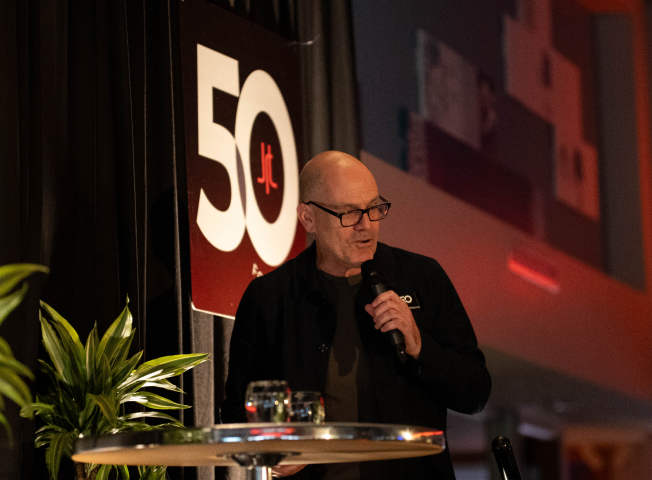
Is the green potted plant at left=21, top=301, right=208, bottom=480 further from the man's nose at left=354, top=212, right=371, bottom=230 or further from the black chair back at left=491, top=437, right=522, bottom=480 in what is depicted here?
the black chair back at left=491, top=437, right=522, bottom=480

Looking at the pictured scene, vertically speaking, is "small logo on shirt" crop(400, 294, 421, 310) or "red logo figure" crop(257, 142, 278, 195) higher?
"red logo figure" crop(257, 142, 278, 195)

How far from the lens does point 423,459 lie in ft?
6.66

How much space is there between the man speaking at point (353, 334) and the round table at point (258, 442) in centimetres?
58

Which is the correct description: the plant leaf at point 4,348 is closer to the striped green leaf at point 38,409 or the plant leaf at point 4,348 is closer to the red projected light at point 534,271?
the striped green leaf at point 38,409

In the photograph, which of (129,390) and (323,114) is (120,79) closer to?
(129,390)

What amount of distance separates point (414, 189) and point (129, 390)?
3761 mm

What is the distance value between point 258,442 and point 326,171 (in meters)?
1.17

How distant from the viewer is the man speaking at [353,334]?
2.01 metres

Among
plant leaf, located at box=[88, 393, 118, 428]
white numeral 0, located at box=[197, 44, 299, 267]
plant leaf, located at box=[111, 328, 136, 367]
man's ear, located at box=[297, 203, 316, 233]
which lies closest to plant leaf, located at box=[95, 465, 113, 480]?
plant leaf, located at box=[88, 393, 118, 428]

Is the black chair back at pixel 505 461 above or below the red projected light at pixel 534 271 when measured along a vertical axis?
below

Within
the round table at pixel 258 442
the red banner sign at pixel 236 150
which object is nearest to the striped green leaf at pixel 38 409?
the round table at pixel 258 442

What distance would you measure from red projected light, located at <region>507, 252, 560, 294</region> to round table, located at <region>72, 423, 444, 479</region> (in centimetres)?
564

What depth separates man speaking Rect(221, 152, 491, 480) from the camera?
2.01 meters

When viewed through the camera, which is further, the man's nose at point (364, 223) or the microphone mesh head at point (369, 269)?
the man's nose at point (364, 223)
